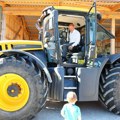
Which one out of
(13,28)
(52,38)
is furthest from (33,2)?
(52,38)

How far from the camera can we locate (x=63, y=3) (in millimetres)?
10203

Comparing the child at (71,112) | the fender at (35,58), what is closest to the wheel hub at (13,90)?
the fender at (35,58)

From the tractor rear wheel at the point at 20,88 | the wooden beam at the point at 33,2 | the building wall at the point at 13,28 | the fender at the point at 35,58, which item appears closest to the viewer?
the tractor rear wheel at the point at 20,88

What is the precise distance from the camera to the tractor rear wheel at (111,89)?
585 cm

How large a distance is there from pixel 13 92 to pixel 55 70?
3.16 feet

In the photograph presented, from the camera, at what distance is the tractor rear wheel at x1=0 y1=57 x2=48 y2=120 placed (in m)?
5.10

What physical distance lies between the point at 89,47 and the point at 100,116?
4.90ft

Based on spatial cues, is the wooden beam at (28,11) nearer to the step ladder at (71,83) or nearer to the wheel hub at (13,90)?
the step ladder at (71,83)

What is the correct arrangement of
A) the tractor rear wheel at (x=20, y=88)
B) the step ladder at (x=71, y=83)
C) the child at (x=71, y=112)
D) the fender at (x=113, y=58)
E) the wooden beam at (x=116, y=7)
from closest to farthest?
the child at (x=71, y=112) → the tractor rear wheel at (x=20, y=88) → the step ladder at (x=71, y=83) → the fender at (x=113, y=58) → the wooden beam at (x=116, y=7)

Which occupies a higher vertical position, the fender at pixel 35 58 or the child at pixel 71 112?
the fender at pixel 35 58

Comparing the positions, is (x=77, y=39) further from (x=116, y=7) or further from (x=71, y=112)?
(x=116, y=7)

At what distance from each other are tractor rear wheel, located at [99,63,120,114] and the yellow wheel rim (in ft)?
5.83

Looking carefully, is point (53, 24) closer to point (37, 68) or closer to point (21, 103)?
point (37, 68)

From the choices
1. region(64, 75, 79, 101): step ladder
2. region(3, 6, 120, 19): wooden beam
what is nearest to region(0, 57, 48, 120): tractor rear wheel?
region(64, 75, 79, 101): step ladder
